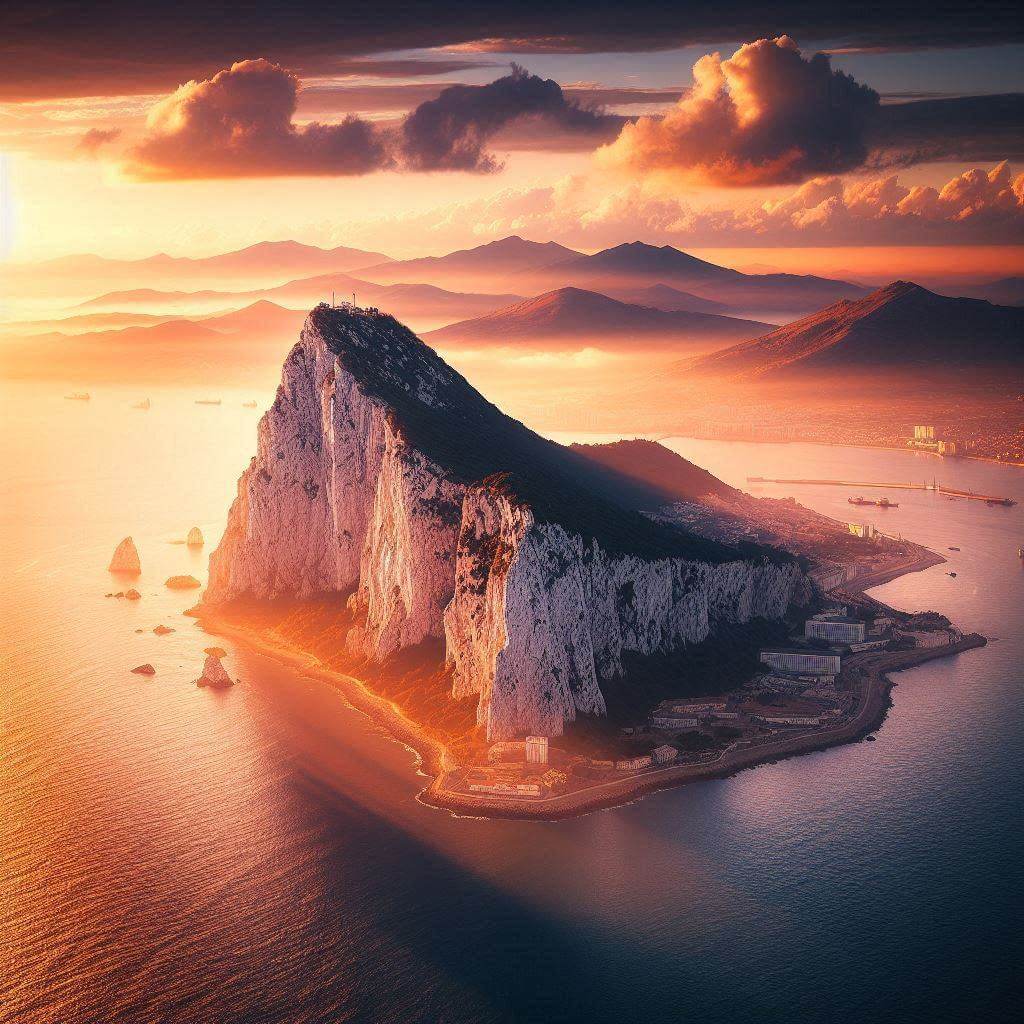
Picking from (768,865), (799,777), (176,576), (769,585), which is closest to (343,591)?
(176,576)

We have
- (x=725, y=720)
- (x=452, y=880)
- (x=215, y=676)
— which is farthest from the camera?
(x=215, y=676)

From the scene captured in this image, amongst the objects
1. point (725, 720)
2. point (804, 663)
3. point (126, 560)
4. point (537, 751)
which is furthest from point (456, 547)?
point (126, 560)

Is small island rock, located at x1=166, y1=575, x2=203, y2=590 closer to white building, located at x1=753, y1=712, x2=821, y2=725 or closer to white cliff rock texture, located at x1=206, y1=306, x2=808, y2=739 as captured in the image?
white cliff rock texture, located at x1=206, y1=306, x2=808, y2=739

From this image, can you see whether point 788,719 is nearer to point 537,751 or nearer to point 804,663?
point 804,663

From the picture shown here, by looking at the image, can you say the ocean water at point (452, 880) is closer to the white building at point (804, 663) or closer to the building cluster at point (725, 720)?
the building cluster at point (725, 720)

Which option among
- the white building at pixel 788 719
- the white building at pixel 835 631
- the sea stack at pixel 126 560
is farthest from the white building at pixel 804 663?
the sea stack at pixel 126 560

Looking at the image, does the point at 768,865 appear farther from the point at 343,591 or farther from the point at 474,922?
the point at 343,591
